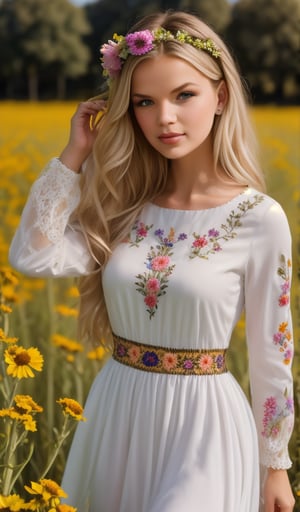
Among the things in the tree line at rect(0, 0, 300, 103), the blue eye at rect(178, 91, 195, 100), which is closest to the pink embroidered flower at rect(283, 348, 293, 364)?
the blue eye at rect(178, 91, 195, 100)

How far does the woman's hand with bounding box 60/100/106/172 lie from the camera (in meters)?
1.89

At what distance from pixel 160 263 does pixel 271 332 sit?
28 cm

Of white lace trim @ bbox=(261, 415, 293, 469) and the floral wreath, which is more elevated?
the floral wreath

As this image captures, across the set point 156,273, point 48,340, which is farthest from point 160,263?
point 48,340

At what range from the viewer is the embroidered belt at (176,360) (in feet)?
5.78

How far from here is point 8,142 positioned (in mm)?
7320

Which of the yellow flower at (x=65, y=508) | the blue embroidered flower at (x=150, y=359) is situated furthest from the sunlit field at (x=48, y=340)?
the blue embroidered flower at (x=150, y=359)

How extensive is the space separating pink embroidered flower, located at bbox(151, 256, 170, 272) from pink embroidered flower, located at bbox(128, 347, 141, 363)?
0.18 meters

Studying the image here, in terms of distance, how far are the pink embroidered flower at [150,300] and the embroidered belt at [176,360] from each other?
0.30 ft

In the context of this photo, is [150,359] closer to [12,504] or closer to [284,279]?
[284,279]

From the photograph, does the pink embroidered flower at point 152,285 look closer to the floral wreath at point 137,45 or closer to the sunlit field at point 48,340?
the sunlit field at point 48,340

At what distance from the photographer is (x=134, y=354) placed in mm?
1806

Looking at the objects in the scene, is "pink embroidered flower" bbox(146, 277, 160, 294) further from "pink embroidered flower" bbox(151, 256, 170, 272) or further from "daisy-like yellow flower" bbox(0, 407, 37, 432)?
"daisy-like yellow flower" bbox(0, 407, 37, 432)

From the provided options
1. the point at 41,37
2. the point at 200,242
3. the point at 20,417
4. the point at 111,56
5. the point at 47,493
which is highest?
the point at 41,37
